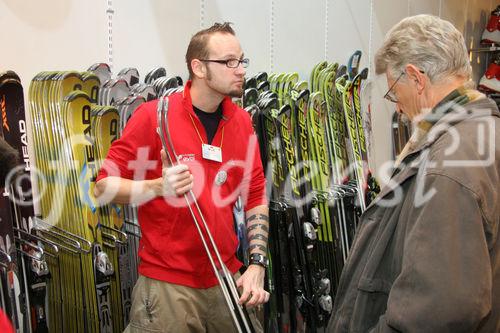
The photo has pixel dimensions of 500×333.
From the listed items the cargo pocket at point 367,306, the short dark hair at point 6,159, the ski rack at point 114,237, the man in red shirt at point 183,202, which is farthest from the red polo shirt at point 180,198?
the short dark hair at point 6,159

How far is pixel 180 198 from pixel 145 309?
42cm

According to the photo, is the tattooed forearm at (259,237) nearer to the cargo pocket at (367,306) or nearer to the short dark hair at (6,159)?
the cargo pocket at (367,306)

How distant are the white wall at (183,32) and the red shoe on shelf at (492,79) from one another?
1732 millimetres

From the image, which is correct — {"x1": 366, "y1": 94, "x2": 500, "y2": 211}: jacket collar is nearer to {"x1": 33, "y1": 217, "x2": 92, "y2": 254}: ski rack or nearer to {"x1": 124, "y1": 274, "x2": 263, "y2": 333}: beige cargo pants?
{"x1": 124, "y1": 274, "x2": 263, "y2": 333}: beige cargo pants

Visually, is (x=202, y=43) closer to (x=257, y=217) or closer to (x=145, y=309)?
(x=257, y=217)

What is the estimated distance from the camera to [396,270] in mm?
1278

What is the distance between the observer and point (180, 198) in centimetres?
182

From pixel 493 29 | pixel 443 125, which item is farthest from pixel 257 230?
pixel 493 29

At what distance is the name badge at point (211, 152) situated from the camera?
6.28 ft

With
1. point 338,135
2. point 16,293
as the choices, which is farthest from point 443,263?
point 338,135

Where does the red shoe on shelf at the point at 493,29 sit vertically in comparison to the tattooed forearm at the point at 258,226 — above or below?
above

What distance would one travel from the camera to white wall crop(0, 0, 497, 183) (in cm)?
232

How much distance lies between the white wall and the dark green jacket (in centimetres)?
172

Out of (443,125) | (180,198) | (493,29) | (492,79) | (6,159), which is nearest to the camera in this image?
(6,159)
